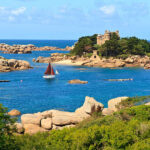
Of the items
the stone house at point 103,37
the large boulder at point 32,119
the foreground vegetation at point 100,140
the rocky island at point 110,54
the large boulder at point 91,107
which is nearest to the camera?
the foreground vegetation at point 100,140

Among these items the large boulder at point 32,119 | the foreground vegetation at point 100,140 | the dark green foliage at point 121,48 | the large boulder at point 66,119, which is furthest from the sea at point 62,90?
the foreground vegetation at point 100,140

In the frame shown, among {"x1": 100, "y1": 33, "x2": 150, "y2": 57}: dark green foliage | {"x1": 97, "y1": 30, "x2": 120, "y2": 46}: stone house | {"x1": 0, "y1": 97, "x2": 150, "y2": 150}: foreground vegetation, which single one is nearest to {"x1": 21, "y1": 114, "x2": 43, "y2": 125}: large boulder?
{"x1": 0, "y1": 97, "x2": 150, "y2": 150}: foreground vegetation

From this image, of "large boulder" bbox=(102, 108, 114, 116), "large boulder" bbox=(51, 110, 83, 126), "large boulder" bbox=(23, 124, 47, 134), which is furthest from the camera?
"large boulder" bbox=(102, 108, 114, 116)

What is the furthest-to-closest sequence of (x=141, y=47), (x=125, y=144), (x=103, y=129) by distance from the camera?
1. (x=141, y=47)
2. (x=103, y=129)
3. (x=125, y=144)

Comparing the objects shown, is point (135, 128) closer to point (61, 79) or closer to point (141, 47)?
point (61, 79)

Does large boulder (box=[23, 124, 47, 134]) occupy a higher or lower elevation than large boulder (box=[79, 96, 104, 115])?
lower

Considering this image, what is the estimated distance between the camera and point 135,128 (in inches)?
744

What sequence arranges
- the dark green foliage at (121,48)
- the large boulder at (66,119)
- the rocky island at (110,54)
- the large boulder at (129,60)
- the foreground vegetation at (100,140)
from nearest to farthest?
the foreground vegetation at (100,140) < the large boulder at (66,119) < the large boulder at (129,60) < the rocky island at (110,54) < the dark green foliage at (121,48)

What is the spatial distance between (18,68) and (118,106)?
60.6 metres

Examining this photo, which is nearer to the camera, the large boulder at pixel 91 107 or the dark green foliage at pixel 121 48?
the large boulder at pixel 91 107

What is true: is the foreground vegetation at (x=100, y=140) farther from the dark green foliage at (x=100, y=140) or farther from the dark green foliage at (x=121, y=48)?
the dark green foliage at (x=121, y=48)

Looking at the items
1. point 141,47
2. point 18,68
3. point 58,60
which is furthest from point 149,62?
point 18,68

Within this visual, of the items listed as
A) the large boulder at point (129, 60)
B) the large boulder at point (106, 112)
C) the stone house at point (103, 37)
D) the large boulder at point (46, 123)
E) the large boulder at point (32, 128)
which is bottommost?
the large boulder at point (32, 128)

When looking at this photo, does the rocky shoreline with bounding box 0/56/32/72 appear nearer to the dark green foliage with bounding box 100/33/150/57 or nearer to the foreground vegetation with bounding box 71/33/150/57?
the foreground vegetation with bounding box 71/33/150/57
